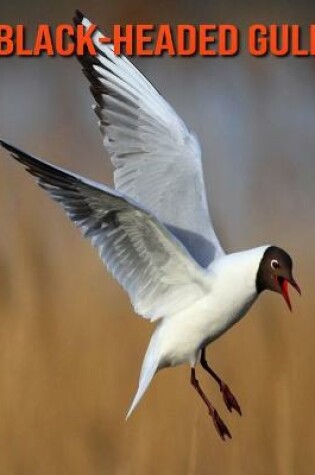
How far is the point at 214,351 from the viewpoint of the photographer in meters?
2.51

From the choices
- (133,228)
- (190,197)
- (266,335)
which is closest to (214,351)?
(266,335)

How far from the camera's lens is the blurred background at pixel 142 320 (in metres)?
2.50

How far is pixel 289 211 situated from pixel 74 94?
0.63 m

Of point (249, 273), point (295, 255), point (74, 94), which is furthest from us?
point (74, 94)

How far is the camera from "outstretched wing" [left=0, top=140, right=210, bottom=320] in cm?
131

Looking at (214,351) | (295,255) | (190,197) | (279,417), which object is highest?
(190,197)

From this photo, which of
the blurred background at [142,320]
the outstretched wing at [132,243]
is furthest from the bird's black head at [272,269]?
the blurred background at [142,320]

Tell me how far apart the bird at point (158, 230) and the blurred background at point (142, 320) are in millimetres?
891

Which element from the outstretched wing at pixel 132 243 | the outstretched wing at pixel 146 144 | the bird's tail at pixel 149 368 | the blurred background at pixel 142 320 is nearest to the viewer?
the outstretched wing at pixel 132 243

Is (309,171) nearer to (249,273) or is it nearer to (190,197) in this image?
(190,197)

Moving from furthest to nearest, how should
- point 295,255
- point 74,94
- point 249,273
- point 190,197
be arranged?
point 74,94 → point 295,255 → point 190,197 → point 249,273

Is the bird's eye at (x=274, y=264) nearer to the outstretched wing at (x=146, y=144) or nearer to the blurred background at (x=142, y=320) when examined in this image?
the outstretched wing at (x=146, y=144)

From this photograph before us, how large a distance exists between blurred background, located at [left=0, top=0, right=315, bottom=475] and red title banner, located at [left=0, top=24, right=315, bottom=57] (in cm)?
3

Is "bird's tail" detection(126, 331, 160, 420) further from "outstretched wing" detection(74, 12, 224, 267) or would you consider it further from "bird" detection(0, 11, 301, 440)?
"outstretched wing" detection(74, 12, 224, 267)
